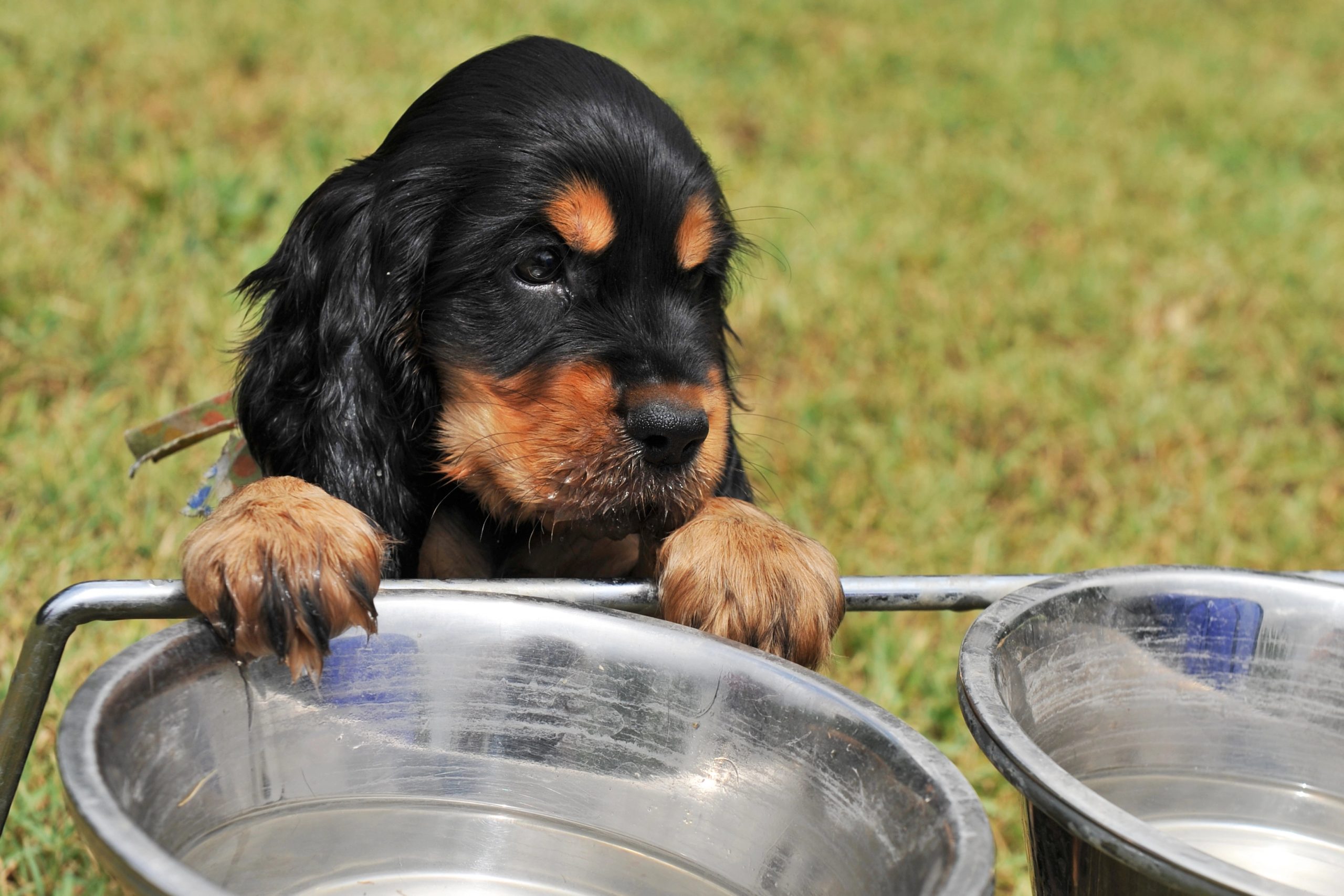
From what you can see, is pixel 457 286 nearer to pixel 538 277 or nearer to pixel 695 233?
pixel 538 277

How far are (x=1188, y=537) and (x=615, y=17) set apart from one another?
5347 mm

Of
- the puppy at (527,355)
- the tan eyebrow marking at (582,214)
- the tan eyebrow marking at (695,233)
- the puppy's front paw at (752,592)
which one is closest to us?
the puppy's front paw at (752,592)

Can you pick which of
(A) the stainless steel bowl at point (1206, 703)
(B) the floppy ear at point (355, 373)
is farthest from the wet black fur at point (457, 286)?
(A) the stainless steel bowl at point (1206, 703)

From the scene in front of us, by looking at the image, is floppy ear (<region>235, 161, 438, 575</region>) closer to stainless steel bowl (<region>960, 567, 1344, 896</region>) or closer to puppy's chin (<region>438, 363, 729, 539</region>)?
puppy's chin (<region>438, 363, 729, 539</region>)

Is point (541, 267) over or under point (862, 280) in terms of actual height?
over

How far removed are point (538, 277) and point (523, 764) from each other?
867 mm

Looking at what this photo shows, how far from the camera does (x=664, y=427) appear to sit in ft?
6.98

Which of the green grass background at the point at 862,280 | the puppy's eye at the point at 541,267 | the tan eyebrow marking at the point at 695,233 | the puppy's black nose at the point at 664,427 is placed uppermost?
the tan eyebrow marking at the point at 695,233

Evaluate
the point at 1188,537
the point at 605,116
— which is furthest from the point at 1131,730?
the point at 1188,537

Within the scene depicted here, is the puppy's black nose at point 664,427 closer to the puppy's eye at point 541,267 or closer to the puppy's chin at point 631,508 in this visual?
Result: the puppy's chin at point 631,508

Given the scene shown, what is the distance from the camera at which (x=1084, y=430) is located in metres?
5.00

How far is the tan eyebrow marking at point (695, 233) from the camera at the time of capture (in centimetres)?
242

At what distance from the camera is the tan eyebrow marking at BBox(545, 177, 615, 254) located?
7.58 ft

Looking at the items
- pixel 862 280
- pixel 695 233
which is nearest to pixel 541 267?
pixel 695 233
